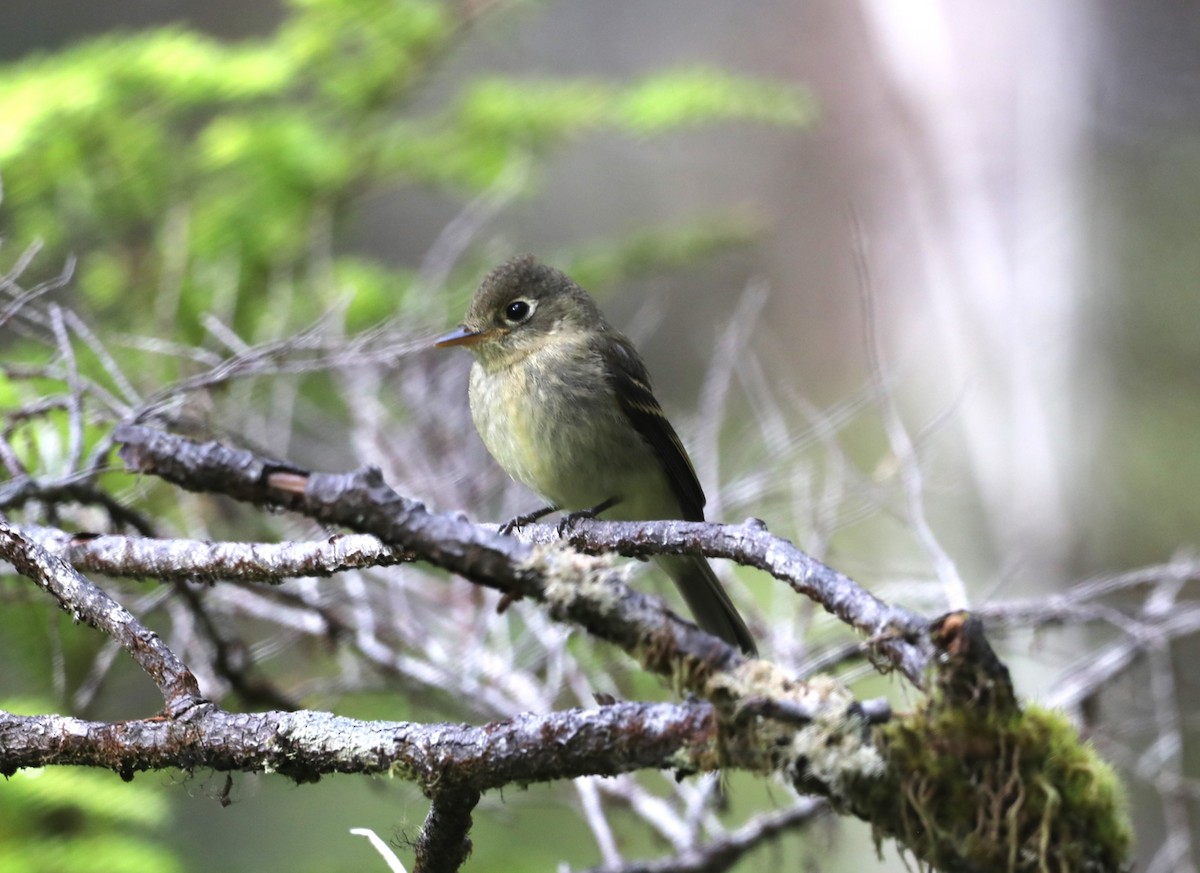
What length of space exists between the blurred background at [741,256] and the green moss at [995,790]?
127 cm

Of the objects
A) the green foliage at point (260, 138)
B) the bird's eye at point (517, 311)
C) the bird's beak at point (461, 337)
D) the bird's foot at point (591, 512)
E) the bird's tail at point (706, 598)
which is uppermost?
the green foliage at point (260, 138)

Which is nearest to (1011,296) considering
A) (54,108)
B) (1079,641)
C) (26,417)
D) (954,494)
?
(954,494)

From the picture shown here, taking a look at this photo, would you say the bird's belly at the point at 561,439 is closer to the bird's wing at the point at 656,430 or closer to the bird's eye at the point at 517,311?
the bird's wing at the point at 656,430

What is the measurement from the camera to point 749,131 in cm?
1034

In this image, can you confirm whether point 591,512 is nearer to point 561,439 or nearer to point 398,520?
point 561,439

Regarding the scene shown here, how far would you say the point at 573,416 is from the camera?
3527mm

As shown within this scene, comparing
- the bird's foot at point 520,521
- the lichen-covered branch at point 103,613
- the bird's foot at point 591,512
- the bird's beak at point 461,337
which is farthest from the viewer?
the bird's beak at point 461,337

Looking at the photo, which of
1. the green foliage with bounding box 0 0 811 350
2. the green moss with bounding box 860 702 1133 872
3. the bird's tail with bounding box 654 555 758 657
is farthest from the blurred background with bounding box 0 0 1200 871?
the green moss with bounding box 860 702 1133 872

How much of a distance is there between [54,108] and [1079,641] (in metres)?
5.43

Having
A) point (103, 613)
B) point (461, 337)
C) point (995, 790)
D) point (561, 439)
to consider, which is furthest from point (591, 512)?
point (995, 790)

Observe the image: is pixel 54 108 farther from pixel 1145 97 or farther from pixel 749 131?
pixel 749 131

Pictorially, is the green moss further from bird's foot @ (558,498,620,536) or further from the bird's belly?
the bird's belly

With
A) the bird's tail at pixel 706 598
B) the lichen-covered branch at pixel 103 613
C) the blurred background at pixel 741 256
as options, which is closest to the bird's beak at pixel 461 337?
the blurred background at pixel 741 256

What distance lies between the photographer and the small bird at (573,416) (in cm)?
347
